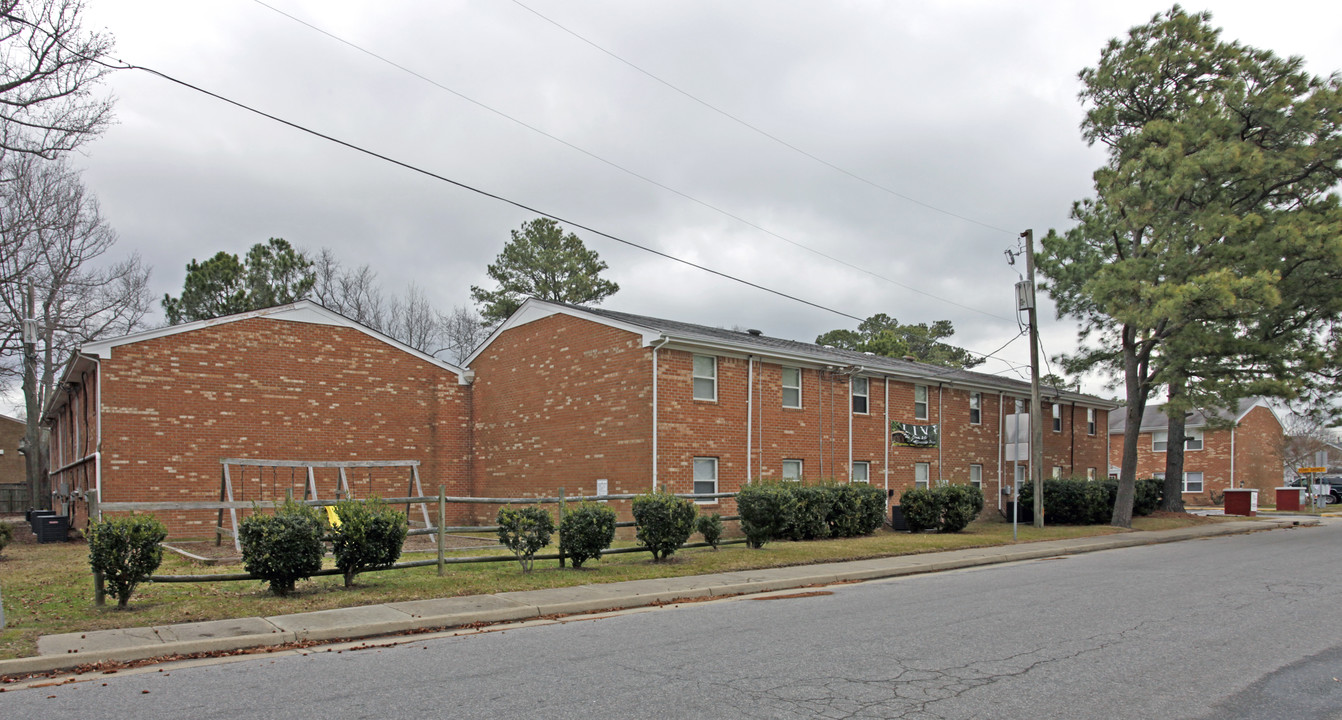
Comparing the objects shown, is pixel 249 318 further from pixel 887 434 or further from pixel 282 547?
pixel 887 434

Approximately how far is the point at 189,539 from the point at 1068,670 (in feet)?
65.6

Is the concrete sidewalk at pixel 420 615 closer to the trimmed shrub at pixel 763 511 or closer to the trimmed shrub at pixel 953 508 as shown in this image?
the trimmed shrub at pixel 763 511

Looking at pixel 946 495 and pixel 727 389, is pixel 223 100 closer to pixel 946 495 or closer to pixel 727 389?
pixel 727 389

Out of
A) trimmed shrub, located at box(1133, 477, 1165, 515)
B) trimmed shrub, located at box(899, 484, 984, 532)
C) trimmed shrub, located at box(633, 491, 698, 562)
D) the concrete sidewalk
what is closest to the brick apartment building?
trimmed shrub, located at box(899, 484, 984, 532)

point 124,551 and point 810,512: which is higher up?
point 124,551

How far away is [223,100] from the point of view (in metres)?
12.8

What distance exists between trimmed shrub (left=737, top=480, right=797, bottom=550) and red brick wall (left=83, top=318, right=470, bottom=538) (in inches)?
452

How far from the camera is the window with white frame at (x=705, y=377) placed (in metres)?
21.5

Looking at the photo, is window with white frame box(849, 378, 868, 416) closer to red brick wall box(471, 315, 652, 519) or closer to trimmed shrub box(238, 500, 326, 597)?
red brick wall box(471, 315, 652, 519)

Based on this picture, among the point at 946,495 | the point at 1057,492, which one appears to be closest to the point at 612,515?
the point at 946,495

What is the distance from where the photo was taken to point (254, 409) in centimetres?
2205

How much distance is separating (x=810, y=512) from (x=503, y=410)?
33.9 feet

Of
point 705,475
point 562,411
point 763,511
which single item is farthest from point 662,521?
point 562,411

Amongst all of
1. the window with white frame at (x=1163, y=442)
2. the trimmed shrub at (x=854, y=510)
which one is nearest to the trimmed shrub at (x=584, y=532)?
the trimmed shrub at (x=854, y=510)
